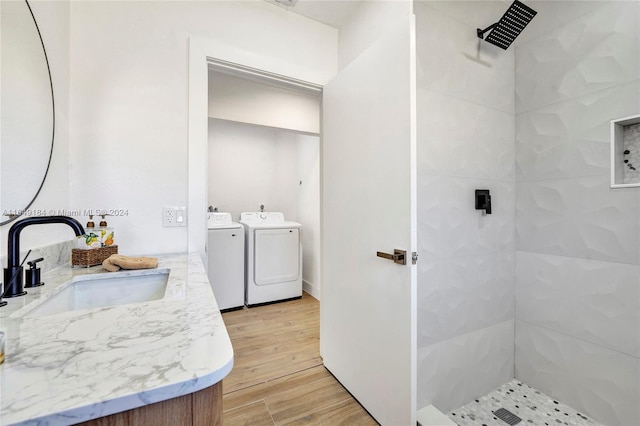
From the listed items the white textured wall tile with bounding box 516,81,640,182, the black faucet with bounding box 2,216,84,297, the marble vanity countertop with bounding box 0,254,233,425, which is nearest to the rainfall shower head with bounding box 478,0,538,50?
the white textured wall tile with bounding box 516,81,640,182

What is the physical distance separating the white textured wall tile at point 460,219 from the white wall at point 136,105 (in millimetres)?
1262

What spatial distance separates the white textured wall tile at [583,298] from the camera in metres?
1.38

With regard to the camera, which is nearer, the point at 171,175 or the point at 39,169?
the point at 39,169

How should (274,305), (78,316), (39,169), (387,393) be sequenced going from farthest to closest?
(274,305)
(387,393)
(39,169)
(78,316)

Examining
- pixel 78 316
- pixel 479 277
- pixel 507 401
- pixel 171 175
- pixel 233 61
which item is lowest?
pixel 507 401

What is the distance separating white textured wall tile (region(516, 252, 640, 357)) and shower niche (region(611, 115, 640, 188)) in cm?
45

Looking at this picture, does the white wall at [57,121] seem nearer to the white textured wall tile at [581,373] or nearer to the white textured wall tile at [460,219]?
the white textured wall tile at [460,219]

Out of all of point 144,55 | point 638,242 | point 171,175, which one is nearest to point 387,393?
point 638,242

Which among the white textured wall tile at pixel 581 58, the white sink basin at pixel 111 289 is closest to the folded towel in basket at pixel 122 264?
the white sink basin at pixel 111 289

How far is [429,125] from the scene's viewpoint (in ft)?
4.81

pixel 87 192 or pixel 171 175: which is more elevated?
pixel 171 175

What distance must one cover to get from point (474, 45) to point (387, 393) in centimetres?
201

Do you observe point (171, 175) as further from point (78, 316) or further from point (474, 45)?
point (474, 45)

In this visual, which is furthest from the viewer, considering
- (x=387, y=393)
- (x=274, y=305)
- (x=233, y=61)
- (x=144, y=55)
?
(x=274, y=305)
